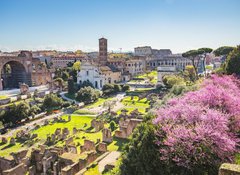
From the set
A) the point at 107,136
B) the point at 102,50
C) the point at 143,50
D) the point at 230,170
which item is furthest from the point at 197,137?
the point at 143,50

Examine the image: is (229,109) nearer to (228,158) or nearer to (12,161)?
(228,158)

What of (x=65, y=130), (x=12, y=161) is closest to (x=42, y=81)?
(x=65, y=130)

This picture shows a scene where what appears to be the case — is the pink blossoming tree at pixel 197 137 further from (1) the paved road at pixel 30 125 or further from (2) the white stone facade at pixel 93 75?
(2) the white stone facade at pixel 93 75

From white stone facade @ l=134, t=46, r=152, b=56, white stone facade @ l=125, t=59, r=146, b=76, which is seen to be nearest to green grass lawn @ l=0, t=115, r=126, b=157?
white stone facade @ l=125, t=59, r=146, b=76

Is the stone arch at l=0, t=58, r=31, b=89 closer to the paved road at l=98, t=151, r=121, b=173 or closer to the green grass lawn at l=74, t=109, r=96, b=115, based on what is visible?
the green grass lawn at l=74, t=109, r=96, b=115

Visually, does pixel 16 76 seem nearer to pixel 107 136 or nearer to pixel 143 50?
pixel 107 136

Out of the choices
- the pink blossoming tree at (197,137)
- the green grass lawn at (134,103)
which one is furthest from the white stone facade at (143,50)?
the pink blossoming tree at (197,137)

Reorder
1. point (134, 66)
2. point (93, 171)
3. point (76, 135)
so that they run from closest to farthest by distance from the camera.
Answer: point (93, 171)
point (76, 135)
point (134, 66)

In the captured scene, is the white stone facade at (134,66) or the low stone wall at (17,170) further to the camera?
the white stone facade at (134,66)

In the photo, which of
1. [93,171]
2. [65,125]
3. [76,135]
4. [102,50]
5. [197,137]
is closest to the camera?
[197,137]

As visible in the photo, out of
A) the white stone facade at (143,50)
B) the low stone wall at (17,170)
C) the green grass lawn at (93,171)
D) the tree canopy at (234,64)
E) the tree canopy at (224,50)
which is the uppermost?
the white stone facade at (143,50)
